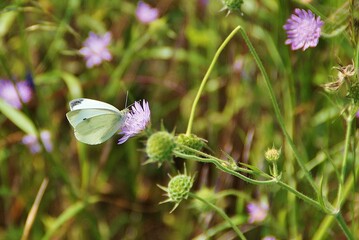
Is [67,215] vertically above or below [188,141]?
below

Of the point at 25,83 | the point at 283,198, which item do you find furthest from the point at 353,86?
the point at 25,83

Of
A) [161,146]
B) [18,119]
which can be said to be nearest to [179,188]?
[161,146]

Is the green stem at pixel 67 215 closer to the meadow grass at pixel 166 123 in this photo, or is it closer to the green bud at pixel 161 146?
the meadow grass at pixel 166 123

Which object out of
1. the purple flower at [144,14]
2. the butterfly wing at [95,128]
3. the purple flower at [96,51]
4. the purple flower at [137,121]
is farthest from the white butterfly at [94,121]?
the purple flower at [144,14]

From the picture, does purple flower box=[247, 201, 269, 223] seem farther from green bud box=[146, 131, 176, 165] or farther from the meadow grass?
green bud box=[146, 131, 176, 165]

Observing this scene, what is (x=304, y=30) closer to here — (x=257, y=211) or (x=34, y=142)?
(x=257, y=211)

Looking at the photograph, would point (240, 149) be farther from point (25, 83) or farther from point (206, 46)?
point (25, 83)
